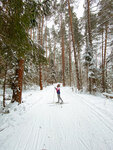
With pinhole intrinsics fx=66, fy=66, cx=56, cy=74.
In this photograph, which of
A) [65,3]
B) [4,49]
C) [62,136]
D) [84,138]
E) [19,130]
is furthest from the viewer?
[65,3]

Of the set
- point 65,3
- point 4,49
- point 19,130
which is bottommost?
point 19,130

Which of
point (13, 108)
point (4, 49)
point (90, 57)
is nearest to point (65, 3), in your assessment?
point (90, 57)

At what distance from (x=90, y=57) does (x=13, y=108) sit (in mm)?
8349

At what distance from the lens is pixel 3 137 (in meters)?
2.07

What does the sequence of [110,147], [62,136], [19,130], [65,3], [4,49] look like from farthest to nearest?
[65,3] → [4,49] → [19,130] → [62,136] → [110,147]

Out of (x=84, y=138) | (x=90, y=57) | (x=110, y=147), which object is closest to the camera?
(x=110, y=147)

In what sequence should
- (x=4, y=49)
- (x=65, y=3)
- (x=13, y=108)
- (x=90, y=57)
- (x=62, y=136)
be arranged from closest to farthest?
(x=62, y=136), (x=4, y=49), (x=13, y=108), (x=90, y=57), (x=65, y=3)

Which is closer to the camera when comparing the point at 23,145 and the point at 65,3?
the point at 23,145

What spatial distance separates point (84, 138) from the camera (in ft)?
6.35

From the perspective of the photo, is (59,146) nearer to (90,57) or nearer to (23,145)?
(23,145)

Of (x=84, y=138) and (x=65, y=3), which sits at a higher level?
(x=65, y=3)

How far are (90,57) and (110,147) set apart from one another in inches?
297

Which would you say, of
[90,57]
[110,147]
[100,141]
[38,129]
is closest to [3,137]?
[38,129]

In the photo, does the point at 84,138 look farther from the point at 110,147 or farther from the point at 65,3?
the point at 65,3
